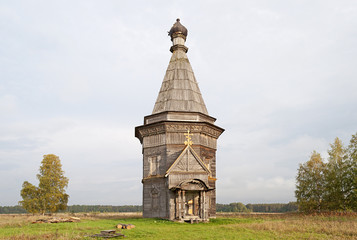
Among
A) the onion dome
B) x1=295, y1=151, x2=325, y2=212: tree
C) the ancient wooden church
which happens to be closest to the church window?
the ancient wooden church

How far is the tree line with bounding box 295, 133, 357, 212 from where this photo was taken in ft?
103

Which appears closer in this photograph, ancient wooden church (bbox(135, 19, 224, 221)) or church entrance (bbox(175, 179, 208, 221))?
church entrance (bbox(175, 179, 208, 221))

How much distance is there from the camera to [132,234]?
14.1 metres

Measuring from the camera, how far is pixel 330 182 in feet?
108

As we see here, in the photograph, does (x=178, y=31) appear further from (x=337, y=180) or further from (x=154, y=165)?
(x=337, y=180)

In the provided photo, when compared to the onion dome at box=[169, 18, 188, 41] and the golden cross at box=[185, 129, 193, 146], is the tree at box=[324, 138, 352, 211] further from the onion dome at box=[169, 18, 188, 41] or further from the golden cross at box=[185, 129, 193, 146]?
the onion dome at box=[169, 18, 188, 41]

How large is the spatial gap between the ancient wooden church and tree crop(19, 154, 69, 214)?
1760 centimetres

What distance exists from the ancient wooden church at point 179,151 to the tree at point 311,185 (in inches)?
552

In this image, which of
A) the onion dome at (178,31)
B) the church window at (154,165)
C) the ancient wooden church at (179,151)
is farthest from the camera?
the onion dome at (178,31)

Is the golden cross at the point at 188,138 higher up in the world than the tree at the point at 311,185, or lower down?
higher up

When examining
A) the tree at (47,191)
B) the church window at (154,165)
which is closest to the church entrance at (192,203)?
the church window at (154,165)

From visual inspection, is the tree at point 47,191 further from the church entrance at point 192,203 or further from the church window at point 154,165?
the church entrance at point 192,203

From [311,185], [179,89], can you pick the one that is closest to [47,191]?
[179,89]

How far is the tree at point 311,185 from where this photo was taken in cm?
3359
